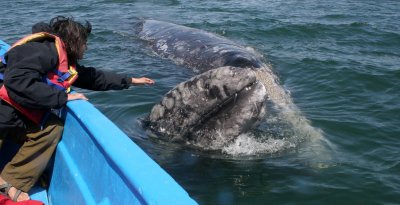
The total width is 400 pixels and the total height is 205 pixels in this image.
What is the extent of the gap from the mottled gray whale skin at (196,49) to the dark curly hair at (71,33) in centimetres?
431

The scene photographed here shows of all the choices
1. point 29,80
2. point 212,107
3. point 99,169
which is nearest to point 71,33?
point 29,80

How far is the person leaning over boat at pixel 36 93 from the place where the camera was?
12.9 feet

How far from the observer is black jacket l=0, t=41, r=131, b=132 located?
3.88 metres

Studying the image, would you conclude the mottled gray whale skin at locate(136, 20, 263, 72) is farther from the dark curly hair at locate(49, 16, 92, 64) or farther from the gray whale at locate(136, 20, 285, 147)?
the dark curly hair at locate(49, 16, 92, 64)

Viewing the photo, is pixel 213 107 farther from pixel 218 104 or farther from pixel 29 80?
pixel 29 80

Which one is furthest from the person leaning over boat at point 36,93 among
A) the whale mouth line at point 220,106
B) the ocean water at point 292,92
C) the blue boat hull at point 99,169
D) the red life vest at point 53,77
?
the whale mouth line at point 220,106

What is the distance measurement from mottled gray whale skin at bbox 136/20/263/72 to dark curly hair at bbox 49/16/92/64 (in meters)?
4.31

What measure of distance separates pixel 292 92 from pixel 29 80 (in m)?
5.40

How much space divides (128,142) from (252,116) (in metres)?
2.49

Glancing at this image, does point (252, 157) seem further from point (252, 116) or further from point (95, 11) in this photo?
point (95, 11)

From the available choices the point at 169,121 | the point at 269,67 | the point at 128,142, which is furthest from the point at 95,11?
the point at 128,142

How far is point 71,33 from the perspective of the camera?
4207mm

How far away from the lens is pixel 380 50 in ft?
34.3

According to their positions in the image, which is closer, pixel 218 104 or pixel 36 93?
pixel 36 93
